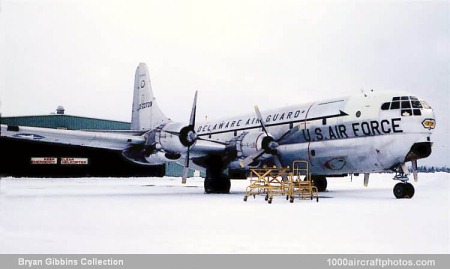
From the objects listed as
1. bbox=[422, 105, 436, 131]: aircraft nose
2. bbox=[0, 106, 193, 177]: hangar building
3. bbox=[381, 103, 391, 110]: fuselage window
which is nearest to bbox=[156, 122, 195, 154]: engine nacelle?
bbox=[381, 103, 391, 110]: fuselage window

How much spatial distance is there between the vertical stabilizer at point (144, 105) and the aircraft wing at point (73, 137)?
3.41m

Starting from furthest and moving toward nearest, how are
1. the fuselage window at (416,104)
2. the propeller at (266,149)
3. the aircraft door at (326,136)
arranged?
1. the propeller at (266,149)
2. the aircraft door at (326,136)
3. the fuselage window at (416,104)

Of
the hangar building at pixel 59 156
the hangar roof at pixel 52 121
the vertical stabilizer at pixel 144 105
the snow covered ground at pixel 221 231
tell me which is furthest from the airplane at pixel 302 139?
the hangar building at pixel 59 156

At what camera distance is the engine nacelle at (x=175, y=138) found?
19484 mm

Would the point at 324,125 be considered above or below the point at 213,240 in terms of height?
above

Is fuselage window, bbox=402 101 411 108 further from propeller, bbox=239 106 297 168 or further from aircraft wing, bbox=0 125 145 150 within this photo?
aircraft wing, bbox=0 125 145 150

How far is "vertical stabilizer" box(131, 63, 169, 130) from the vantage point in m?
24.6

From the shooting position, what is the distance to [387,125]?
17.0 meters

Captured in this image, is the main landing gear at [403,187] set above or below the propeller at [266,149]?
below

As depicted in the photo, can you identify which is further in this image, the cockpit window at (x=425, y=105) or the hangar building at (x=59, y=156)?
the hangar building at (x=59, y=156)

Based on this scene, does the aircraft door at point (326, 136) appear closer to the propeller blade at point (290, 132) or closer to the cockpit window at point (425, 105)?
the propeller blade at point (290, 132)
